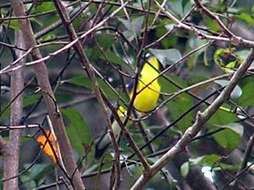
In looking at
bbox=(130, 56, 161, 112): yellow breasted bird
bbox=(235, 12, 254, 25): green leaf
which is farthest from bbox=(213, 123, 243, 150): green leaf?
bbox=(235, 12, 254, 25): green leaf

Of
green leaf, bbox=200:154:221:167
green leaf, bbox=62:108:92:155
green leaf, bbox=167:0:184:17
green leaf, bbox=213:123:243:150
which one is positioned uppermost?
green leaf, bbox=167:0:184:17

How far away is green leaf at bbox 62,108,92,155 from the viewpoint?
1733 mm

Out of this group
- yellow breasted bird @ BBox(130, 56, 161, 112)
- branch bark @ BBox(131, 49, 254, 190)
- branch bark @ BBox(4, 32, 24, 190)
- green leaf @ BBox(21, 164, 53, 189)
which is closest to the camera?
branch bark @ BBox(131, 49, 254, 190)

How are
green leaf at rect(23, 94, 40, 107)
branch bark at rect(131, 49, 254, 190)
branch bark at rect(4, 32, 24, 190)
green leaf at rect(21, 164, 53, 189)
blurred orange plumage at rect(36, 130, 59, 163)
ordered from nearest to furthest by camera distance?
branch bark at rect(131, 49, 254, 190)
blurred orange plumage at rect(36, 130, 59, 163)
branch bark at rect(4, 32, 24, 190)
green leaf at rect(23, 94, 40, 107)
green leaf at rect(21, 164, 53, 189)

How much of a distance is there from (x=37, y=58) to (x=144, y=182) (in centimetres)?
28

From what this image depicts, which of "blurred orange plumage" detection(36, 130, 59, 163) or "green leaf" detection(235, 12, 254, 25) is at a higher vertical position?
"green leaf" detection(235, 12, 254, 25)

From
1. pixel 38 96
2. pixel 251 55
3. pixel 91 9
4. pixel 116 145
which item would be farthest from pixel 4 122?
pixel 251 55

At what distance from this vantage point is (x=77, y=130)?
1739mm

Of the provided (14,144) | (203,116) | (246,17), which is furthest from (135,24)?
(203,116)

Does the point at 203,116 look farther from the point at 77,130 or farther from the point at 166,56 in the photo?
the point at 77,130

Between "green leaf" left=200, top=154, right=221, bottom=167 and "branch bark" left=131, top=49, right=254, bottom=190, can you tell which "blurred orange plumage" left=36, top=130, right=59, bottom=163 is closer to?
"branch bark" left=131, top=49, right=254, bottom=190

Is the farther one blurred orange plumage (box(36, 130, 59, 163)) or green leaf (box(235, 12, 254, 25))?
green leaf (box(235, 12, 254, 25))

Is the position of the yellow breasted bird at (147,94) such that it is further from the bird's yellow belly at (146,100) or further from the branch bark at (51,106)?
the branch bark at (51,106)

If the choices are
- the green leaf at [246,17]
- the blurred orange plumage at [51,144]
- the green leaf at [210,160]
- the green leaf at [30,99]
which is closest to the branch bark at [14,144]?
the blurred orange plumage at [51,144]
